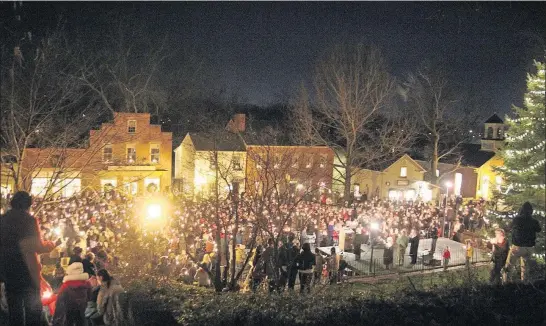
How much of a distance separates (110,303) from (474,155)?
39145 mm

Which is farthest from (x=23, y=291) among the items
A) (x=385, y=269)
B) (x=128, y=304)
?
(x=385, y=269)

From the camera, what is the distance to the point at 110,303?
5855mm

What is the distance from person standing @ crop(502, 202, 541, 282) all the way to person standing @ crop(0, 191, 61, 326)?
6.72 meters

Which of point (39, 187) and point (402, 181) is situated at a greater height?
point (39, 187)

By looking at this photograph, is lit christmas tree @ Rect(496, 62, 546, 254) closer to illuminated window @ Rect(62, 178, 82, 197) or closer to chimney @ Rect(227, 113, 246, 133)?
illuminated window @ Rect(62, 178, 82, 197)

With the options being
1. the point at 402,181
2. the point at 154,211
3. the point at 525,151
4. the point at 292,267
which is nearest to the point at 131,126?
the point at 154,211

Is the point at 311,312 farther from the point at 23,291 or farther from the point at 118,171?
the point at 118,171

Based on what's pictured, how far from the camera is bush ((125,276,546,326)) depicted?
4859 mm

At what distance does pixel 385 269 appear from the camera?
14.7 meters

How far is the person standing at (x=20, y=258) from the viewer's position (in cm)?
431

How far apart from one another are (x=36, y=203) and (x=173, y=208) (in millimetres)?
7728

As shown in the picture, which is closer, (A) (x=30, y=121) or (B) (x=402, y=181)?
(A) (x=30, y=121)

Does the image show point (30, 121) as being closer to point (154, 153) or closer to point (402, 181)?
point (154, 153)

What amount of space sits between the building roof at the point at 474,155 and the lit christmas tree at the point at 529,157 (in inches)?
1062
